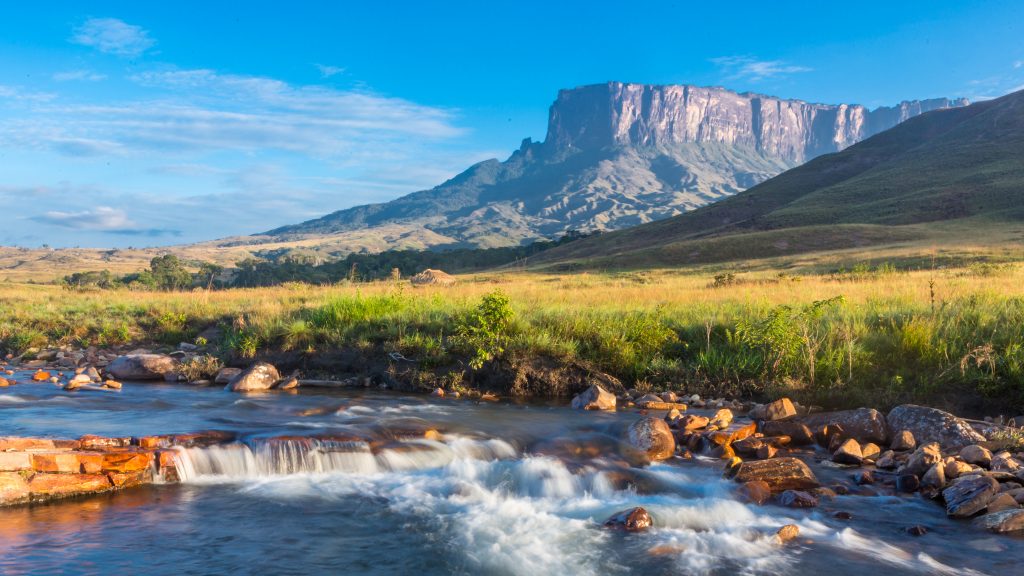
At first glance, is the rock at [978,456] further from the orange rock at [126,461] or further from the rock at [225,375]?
the rock at [225,375]

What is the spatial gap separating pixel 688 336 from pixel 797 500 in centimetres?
715

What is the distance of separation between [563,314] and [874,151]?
150 metres

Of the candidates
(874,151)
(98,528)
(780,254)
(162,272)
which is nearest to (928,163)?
(874,151)

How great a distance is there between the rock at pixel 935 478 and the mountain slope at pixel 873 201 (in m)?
54.9

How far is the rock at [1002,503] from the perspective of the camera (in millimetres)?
7656

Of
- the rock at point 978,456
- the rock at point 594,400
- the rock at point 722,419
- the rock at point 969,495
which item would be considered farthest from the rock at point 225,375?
the rock at point 978,456

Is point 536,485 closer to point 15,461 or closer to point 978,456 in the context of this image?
point 978,456

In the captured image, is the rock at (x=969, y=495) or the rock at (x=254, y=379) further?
the rock at (x=254, y=379)

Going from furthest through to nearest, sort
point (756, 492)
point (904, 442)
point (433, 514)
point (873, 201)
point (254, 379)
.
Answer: point (873, 201)
point (254, 379)
point (904, 442)
point (756, 492)
point (433, 514)

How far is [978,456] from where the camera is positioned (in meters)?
8.87

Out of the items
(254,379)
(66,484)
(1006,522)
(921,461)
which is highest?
(254,379)

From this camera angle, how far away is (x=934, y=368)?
1234cm

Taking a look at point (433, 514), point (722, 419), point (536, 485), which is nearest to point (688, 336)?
point (722, 419)

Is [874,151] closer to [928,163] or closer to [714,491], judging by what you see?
[928,163]
